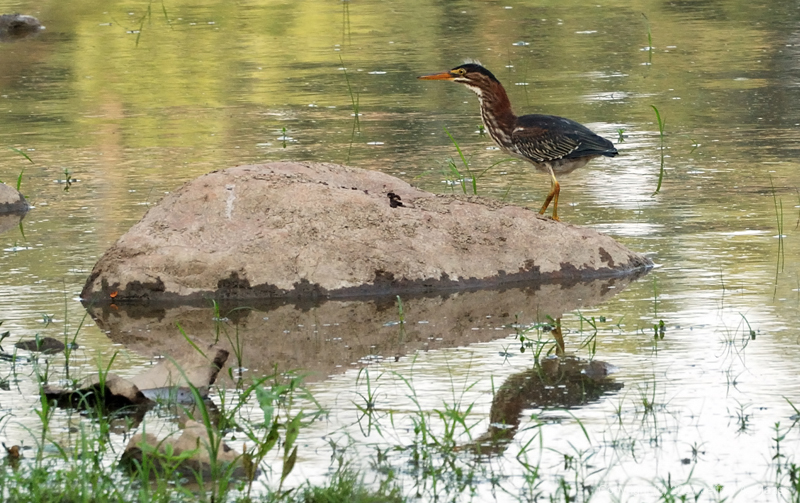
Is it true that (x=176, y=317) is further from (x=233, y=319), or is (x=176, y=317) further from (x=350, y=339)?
(x=350, y=339)

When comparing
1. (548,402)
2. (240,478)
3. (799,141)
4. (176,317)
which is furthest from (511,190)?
(240,478)

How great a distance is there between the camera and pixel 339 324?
7539 mm

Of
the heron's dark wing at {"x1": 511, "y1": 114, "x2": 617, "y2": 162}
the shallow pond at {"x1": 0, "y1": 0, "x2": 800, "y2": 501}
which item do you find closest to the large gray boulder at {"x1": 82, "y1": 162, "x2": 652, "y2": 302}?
the shallow pond at {"x1": 0, "y1": 0, "x2": 800, "y2": 501}

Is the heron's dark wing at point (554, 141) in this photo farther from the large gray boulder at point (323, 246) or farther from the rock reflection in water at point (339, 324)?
the rock reflection in water at point (339, 324)

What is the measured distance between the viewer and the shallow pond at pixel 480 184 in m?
5.82

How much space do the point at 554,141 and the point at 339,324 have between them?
8.69 feet

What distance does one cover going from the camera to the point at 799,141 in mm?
12273

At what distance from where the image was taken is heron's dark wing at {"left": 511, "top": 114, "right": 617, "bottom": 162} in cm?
956

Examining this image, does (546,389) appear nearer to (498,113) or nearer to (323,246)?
(323,246)

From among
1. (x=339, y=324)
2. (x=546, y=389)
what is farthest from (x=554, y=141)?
(x=546, y=389)

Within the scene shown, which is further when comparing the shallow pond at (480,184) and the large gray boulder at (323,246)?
the large gray boulder at (323,246)

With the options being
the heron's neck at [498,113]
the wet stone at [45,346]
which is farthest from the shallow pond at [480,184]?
the heron's neck at [498,113]

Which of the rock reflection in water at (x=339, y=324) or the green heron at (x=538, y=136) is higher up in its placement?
the green heron at (x=538, y=136)

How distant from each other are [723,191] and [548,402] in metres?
4.82
